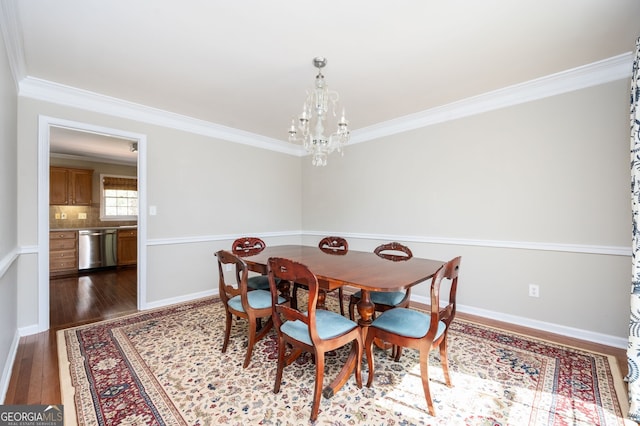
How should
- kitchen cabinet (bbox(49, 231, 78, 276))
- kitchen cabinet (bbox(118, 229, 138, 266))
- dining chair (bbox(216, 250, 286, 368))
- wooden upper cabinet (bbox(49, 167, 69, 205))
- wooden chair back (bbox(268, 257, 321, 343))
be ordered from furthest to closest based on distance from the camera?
1. kitchen cabinet (bbox(118, 229, 138, 266))
2. wooden upper cabinet (bbox(49, 167, 69, 205))
3. kitchen cabinet (bbox(49, 231, 78, 276))
4. dining chair (bbox(216, 250, 286, 368))
5. wooden chair back (bbox(268, 257, 321, 343))

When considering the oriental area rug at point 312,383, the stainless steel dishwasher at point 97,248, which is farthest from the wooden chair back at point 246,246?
the stainless steel dishwasher at point 97,248

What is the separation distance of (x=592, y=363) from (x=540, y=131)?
2024mm

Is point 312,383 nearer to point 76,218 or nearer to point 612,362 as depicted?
point 612,362

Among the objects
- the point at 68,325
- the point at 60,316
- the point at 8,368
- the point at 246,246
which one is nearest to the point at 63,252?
the point at 60,316

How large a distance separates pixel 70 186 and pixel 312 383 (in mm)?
6240

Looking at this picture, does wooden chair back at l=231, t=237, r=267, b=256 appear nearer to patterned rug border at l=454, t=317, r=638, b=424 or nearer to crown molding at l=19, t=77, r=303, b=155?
crown molding at l=19, t=77, r=303, b=155

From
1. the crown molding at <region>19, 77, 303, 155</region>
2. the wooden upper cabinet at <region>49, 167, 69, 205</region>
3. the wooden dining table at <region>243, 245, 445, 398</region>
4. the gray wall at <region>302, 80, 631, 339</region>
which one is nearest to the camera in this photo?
the wooden dining table at <region>243, 245, 445, 398</region>

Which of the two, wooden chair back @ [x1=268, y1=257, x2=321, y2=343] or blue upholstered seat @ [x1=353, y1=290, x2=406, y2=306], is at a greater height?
wooden chair back @ [x1=268, y1=257, x2=321, y2=343]

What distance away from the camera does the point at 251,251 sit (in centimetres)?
307

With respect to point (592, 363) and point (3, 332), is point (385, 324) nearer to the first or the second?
point (592, 363)

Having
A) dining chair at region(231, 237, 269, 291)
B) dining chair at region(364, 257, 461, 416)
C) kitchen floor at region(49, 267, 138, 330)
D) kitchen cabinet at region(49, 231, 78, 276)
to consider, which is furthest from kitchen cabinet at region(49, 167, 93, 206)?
dining chair at region(364, 257, 461, 416)

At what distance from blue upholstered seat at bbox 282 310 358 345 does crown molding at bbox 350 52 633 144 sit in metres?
2.72

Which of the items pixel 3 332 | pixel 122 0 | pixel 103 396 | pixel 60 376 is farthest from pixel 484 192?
pixel 3 332

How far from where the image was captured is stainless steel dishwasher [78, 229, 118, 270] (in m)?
5.31
